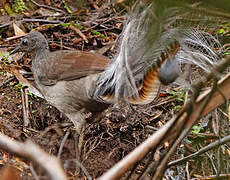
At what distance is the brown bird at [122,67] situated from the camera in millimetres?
2137

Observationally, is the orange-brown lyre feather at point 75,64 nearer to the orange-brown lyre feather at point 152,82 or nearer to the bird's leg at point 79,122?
the bird's leg at point 79,122

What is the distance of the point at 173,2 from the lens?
46.8 inches

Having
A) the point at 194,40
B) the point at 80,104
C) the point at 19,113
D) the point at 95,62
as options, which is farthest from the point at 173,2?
the point at 19,113

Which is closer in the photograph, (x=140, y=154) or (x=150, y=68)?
(x=140, y=154)

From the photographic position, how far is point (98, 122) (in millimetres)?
4426

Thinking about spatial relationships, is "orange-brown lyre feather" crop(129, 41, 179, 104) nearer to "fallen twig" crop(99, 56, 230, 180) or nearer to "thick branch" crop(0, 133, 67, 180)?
"fallen twig" crop(99, 56, 230, 180)

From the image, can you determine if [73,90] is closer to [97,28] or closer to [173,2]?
[97,28]

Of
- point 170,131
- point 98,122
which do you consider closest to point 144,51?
point 170,131

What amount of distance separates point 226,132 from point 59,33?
2986 mm

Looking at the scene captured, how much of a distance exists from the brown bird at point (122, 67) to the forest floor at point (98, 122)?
1.06 feet

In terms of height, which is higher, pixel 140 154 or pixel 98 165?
pixel 140 154

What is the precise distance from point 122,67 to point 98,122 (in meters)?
1.67

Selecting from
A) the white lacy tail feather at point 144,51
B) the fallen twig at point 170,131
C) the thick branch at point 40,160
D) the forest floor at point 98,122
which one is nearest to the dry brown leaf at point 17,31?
the forest floor at point 98,122

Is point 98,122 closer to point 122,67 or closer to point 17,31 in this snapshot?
point 122,67
